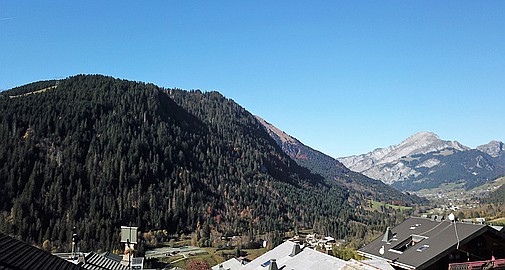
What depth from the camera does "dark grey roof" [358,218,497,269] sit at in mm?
26109

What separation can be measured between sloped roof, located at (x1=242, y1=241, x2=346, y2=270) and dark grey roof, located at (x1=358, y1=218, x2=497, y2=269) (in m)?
3.37

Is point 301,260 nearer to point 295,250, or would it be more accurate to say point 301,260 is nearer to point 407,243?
point 295,250

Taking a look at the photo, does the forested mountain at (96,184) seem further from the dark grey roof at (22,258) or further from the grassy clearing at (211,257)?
the dark grey roof at (22,258)

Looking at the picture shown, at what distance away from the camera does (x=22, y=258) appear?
31.1 feet

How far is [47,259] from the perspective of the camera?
34.8 feet

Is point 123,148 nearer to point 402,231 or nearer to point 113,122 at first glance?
point 113,122

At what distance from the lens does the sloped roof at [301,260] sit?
2995 centimetres

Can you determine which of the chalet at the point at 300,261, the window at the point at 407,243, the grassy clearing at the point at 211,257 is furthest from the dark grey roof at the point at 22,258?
the grassy clearing at the point at 211,257

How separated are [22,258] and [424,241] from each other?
2662 centimetres

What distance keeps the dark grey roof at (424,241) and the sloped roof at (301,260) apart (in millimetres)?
3367

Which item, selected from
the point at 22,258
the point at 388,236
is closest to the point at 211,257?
the point at 388,236

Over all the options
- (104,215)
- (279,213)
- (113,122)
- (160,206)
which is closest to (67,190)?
(104,215)

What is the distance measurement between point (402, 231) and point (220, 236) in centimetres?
11772

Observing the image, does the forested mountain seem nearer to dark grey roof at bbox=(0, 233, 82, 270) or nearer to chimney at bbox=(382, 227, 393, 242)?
chimney at bbox=(382, 227, 393, 242)
